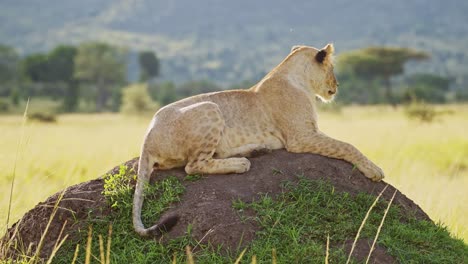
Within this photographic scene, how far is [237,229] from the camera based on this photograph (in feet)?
17.8

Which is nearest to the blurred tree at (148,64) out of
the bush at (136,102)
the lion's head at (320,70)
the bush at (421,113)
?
the bush at (136,102)

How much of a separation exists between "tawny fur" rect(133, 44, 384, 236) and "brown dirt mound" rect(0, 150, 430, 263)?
127 mm

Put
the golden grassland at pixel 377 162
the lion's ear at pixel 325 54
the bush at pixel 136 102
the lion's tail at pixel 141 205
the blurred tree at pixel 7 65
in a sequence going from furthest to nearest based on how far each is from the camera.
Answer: the blurred tree at pixel 7 65, the bush at pixel 136 102, the golden grassland at pixel 377 162, the lion's ear at pixel 325 54, the lion's tail at pixel 141 205

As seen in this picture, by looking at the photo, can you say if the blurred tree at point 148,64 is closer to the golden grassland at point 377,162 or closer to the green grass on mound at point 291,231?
the golden grassland at point 377,162

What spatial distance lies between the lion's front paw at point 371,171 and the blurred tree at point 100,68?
69220 millimetres

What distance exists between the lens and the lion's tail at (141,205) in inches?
214

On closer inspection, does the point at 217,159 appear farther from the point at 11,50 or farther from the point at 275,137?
the point at 11,50

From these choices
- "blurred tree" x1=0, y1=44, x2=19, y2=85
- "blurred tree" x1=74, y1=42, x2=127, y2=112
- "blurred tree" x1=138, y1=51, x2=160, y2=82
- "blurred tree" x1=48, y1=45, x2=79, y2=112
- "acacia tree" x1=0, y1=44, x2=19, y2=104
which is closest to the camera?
"blurred tree" x1=48, y1=45, x2=79, y2=112

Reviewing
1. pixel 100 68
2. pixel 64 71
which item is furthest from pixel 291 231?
pixel 100 68

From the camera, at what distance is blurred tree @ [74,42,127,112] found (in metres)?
78.9

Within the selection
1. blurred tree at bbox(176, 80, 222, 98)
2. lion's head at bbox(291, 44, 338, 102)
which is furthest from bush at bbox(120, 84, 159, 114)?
lion's head at bbox(291, 44, 338, 102)

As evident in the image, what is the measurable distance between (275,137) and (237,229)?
5.33 ft

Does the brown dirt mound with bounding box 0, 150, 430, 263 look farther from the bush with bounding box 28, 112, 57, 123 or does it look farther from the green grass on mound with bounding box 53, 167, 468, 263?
the bush with bounding box 28, 112, 57, 123

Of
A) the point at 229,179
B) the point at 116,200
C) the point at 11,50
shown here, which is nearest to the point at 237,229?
the point at 229,179
